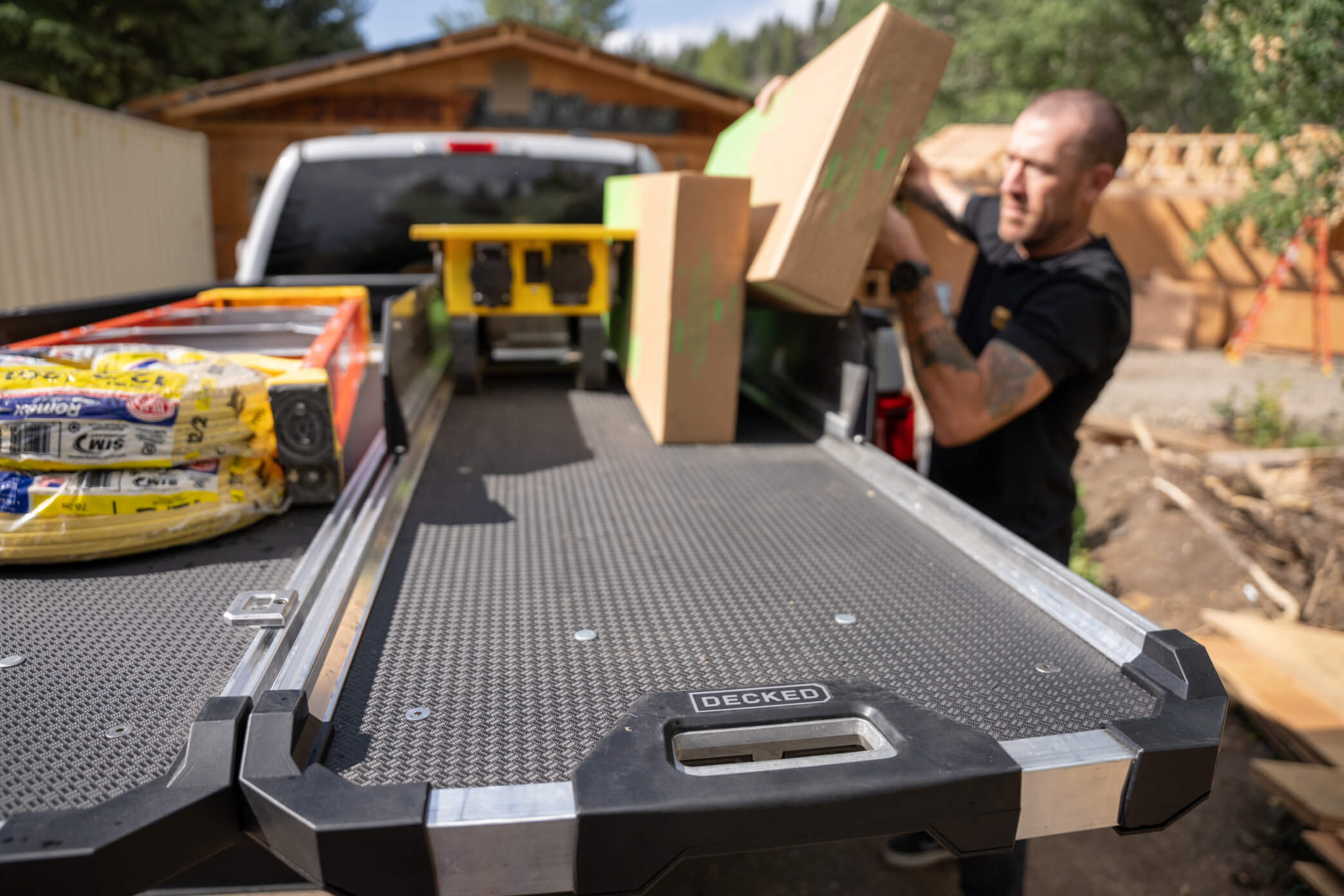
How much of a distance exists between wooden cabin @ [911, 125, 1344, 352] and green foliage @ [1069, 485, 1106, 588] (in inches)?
323

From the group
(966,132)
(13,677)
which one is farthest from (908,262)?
(966,132)

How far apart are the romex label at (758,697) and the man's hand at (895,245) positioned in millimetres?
1657

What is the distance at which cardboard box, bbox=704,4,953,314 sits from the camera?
2031 mm

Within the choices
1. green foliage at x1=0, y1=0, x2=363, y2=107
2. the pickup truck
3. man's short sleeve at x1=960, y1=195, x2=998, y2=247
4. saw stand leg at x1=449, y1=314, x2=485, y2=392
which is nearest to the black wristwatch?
the pickup truck

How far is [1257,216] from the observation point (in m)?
5.27

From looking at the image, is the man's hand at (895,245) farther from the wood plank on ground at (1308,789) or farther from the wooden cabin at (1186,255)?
the wooden cabin at (1186,255)

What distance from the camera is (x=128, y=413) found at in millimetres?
1546

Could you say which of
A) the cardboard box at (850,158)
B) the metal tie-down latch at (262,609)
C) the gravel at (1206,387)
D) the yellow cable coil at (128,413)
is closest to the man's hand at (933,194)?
the cardboard box at (850,158)

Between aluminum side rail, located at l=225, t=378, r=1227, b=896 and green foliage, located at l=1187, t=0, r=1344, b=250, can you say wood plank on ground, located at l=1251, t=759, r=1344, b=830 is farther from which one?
green foliage, located at l=1187, t=0, r=1344, b=250

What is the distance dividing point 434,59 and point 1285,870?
42.3ft

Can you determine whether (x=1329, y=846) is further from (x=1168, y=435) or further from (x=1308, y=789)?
(x=1168, y=435)

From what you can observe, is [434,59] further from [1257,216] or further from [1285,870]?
[1285,870]

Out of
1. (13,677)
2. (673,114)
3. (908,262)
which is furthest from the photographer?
(673,114)

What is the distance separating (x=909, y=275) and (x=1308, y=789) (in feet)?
6.78
